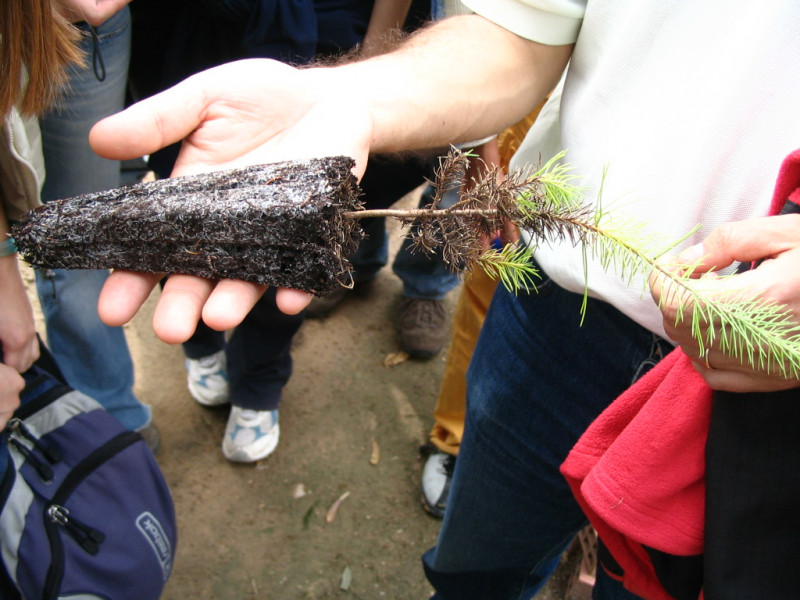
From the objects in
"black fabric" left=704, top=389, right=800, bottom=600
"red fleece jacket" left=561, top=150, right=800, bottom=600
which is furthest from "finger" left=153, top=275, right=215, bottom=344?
"black fabric" left=704, top=389, right=800, bottom=600

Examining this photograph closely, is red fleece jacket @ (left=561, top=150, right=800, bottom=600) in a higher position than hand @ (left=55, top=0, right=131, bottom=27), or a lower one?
lower

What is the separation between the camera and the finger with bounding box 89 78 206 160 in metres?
1.34

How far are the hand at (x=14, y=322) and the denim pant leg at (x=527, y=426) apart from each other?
1.46 m

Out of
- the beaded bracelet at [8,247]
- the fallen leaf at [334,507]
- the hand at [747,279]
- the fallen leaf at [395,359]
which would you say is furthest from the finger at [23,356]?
the fallen leaf at [395,359]

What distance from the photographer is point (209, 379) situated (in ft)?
11.1

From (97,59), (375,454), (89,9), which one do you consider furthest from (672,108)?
(375,454)

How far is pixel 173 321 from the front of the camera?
1330mm

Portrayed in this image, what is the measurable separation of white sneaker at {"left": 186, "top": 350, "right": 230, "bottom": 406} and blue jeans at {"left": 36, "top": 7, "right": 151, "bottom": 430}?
37cm

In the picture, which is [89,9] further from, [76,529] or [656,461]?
[656,461]

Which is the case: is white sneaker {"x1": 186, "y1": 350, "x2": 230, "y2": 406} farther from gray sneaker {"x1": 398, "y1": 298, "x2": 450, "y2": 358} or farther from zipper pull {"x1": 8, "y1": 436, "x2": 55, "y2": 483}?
zipper pull {"x1": 8, "y1": 436, "x2": 55, "y2": 483}

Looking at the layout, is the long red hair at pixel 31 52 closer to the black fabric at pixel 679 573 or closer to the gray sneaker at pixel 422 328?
the black fabric at pixel 679 573

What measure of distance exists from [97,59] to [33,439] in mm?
1445

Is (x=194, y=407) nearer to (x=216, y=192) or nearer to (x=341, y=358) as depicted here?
(x=341, y=358)

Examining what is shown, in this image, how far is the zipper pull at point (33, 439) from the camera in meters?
1.74
